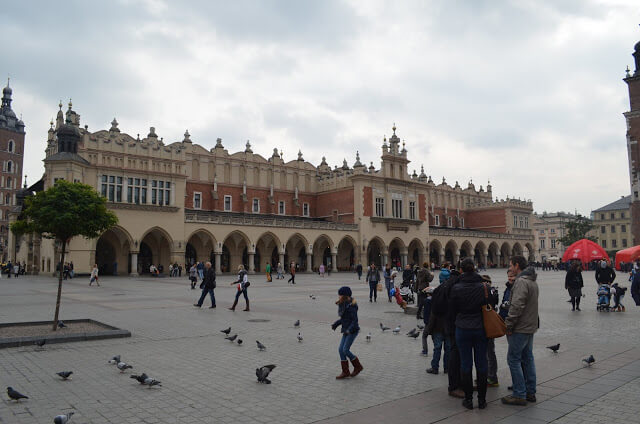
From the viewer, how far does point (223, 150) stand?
49.9 meters

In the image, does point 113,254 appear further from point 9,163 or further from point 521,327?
point 9,163

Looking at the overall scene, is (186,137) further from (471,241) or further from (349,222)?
(471,241)

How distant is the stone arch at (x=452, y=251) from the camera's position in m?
61.8

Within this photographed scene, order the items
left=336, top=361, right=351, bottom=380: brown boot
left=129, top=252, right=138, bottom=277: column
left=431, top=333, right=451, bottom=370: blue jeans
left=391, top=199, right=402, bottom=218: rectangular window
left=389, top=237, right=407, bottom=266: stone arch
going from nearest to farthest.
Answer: left=336, top=361, right=351, bottom=380: brown boot
left=431, top=333, right=451, bottom=370: blue jeans
left=129, top=252, right=138, bottom=277: column
left=391, top=199, right=402, bottom=218: rectangular window
left=389, top=237, right=407, bottom=266: stone arch

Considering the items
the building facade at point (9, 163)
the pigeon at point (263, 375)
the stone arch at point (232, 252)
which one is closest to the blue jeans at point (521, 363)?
the pigeon at point (263, 375)

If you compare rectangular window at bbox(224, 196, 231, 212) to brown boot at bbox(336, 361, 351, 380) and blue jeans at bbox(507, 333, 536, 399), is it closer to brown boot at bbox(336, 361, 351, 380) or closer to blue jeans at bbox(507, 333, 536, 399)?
brown boot at bbox(336, 361, 351, 380)

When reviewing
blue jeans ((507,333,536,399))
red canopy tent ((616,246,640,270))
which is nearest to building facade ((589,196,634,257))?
red canopy tent ((616,246,640,270))

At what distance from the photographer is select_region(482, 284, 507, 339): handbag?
5785 mm

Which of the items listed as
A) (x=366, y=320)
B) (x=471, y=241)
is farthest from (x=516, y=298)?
(x=471, y=241)

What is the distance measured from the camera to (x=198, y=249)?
43.8 meters

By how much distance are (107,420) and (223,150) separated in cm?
4612

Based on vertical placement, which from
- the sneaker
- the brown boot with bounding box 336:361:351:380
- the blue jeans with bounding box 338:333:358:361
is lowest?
the sneaker

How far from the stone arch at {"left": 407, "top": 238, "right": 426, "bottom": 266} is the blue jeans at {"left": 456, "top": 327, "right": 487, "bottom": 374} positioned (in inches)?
2033

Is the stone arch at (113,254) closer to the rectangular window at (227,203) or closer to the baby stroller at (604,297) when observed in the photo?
the rectangular window at (227,203)
